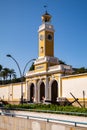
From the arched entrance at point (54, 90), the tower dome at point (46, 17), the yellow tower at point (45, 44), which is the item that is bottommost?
the arched entrance at point (54, 90)

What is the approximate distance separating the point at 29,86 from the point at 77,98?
51.3 feet

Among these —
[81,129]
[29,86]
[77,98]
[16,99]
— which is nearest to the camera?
[81,129]

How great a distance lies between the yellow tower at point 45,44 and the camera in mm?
50531

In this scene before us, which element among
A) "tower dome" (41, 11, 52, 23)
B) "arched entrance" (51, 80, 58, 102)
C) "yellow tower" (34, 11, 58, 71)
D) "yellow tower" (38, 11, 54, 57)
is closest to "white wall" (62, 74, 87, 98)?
"arched entrance" (51, 80, 58, 102)

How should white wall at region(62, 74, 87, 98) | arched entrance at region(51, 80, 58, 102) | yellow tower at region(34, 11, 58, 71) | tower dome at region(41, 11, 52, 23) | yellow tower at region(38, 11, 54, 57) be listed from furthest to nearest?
tower dome at region(41, 11, 52, 23) < yellow tower at region(38, 11, 54, 57) < yellow tower at region(34, 11, 58, 71) < arched entrance at region(51, 80, 58, 102) < white wall at region(62, 74, 87, 98)

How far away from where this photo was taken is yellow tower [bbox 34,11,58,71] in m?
50.5

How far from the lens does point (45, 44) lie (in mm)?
51750

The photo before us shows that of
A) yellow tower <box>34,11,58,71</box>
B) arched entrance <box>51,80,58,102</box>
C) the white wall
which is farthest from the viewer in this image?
yellow tower <box>34,11,58,71</box>

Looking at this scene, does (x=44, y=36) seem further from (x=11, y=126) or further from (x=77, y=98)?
(x=11, y=126)

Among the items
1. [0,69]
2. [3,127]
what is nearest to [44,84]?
[3,127]

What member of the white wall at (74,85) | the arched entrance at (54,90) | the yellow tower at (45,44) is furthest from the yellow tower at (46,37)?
the white wall at (74,85)

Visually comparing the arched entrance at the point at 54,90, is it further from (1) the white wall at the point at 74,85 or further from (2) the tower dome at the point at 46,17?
(2) the tower dome at the point at 46,17

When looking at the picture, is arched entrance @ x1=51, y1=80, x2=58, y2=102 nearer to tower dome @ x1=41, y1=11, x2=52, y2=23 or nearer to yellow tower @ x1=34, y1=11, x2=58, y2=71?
yellow tower @ x1=34, y1=11, x2=58, y2=71

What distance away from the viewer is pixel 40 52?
2060 inches
